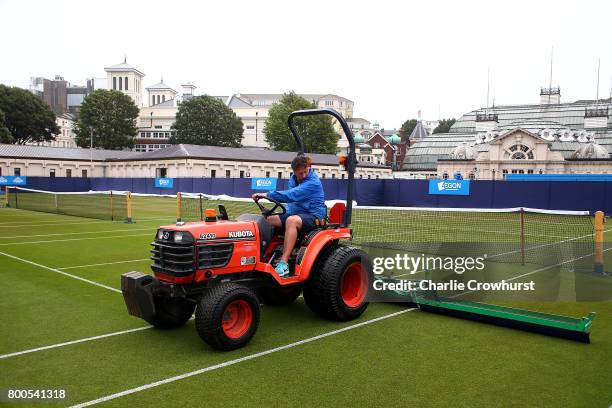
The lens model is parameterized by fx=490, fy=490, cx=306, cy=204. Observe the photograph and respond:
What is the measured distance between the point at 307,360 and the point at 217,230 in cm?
179

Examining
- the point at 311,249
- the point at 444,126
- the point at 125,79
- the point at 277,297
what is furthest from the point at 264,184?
the point at 125,79

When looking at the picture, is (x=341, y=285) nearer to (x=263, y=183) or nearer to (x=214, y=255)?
(x=214, y=255)

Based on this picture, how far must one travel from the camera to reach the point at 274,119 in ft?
263

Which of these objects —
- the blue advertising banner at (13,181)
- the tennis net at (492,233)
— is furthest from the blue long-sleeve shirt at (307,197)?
the blue advertising banner at (13,181)

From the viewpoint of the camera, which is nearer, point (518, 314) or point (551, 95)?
point (518, 314)

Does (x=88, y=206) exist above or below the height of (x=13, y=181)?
below

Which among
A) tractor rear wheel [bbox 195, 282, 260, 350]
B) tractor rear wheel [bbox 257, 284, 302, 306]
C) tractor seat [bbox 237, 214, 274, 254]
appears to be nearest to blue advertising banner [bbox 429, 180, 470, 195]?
tractor rear wheel [bbox 257, 284, 302, 306]

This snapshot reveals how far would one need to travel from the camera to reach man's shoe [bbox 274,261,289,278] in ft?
20.4

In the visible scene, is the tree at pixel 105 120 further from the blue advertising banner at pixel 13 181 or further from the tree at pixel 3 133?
the blue advertising banner at pixel 13 181

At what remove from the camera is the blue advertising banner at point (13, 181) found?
46.7m

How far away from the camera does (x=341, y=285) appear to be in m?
6.89

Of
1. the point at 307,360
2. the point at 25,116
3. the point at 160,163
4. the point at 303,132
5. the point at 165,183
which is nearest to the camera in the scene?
the point at 307,360

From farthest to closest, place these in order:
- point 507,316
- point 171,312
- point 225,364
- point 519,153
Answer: point 519,153, point 507,316, point 171,312, point 225,364

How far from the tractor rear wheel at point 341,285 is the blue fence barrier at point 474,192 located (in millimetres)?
25422
